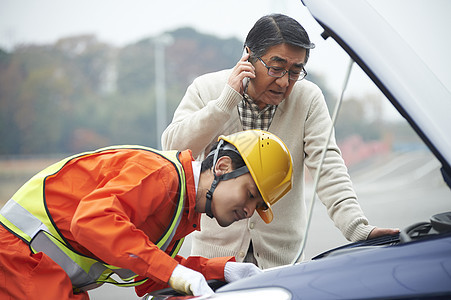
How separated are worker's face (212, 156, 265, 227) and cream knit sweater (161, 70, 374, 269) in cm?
24

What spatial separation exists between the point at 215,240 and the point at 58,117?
18538mm

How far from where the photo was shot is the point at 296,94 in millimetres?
2074

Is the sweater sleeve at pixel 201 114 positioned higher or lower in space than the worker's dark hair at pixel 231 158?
higher

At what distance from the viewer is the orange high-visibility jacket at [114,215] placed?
4.61 feet

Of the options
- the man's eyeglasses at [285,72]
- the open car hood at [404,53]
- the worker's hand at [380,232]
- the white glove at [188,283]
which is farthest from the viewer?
the man's eyeglasses at [285,72]

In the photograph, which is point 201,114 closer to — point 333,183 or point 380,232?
point 333,183

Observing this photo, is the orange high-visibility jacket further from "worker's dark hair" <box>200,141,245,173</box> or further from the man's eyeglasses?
the man's eyeglasses

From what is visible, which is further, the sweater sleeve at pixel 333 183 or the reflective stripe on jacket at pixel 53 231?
Result: the sweater sleeve at pixel 333 183

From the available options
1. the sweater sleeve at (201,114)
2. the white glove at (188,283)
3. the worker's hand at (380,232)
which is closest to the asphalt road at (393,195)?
the worker's hand at (380,232)

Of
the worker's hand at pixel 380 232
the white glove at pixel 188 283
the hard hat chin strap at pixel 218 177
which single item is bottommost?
the worker's hand at pixel 380 232

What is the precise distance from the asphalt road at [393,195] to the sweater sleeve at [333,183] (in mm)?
32

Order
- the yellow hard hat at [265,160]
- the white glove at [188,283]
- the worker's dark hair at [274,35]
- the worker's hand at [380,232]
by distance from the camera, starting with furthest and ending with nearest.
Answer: the worker's dark hair at [274,35] → the yellow hard hat at [265,160] → the worker's hand at [380,232] → the white glove at [188,283]

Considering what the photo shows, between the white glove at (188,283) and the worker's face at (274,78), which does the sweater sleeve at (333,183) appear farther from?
the white glove at (188,283)

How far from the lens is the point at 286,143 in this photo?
207 centimetres
